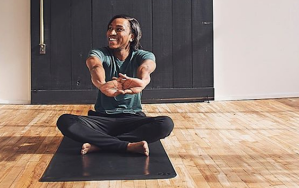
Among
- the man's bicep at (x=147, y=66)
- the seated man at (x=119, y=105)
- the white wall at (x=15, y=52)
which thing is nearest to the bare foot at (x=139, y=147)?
the seated man at (x=119, y=105)

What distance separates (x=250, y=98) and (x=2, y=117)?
2659 millimetres

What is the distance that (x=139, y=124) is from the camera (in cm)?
335

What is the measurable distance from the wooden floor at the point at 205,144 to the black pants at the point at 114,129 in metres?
0.19

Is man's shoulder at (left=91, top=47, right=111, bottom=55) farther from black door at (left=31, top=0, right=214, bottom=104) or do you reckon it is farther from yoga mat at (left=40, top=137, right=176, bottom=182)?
black door at (left=31, top=0, right=214, bottom=104)

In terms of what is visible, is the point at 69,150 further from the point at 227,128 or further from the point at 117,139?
the point at 227,128

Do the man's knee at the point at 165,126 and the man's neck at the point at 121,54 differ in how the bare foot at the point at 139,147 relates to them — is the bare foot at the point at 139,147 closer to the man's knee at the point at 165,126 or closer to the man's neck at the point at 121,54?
the man's knee at the point at 165,126

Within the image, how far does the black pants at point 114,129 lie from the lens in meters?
3.21

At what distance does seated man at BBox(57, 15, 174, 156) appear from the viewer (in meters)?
3.18

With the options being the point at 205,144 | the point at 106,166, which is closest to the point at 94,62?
the point at 106,166

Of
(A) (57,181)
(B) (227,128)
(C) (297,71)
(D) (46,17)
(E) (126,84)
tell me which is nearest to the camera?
(A) (57,181)

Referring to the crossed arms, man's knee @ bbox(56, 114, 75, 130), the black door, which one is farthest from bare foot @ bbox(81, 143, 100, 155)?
the black door

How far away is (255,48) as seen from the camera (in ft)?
19.1

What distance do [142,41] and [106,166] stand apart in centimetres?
295

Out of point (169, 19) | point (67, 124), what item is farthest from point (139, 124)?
point (169, 19)
